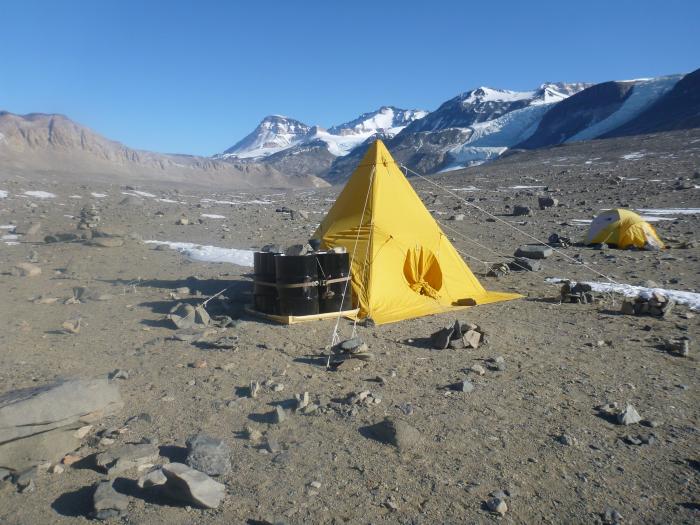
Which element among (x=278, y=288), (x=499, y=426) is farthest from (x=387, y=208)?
(x=499, y=426)

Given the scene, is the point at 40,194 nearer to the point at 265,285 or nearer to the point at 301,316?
the point at 265,285

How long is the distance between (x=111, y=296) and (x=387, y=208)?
193 inches

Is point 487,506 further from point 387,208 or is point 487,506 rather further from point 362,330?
point 387,208

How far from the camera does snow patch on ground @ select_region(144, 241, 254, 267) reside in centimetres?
1331

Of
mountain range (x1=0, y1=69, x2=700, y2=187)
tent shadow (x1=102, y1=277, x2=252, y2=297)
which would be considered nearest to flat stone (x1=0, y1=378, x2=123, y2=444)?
tent shadow (x1=102, y1=277, x2=252, y2=297)

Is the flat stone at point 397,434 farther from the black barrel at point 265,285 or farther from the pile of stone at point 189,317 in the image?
the pile of stone at point 189,317

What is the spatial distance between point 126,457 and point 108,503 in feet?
1.78

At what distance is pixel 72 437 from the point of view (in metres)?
4.45

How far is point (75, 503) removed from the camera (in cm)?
374

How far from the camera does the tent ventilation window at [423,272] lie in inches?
357

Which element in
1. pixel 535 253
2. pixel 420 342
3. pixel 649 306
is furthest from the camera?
pixel 535 253

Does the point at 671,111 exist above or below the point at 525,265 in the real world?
above

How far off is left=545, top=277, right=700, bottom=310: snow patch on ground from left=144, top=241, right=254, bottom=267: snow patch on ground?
7.04 m

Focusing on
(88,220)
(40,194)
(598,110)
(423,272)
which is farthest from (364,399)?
(598,110)
